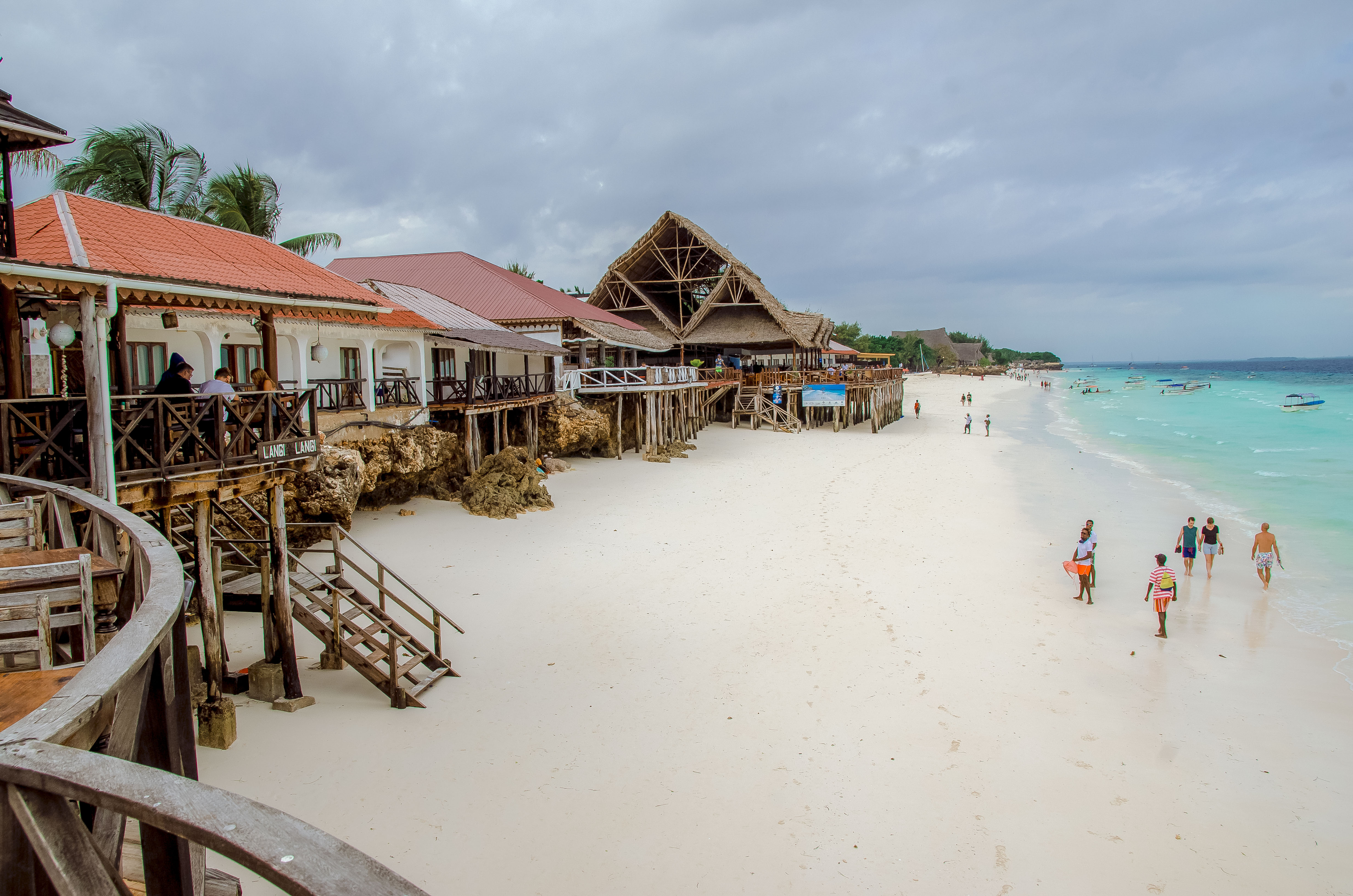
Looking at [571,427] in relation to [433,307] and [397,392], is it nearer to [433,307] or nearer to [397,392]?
[433,307]

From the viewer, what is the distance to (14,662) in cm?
324

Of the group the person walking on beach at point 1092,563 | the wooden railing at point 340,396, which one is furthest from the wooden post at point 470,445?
the person walking on beach at point 1092,563

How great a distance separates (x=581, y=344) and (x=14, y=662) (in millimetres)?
24642

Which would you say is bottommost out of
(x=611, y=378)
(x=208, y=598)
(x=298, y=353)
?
(x=208, y=598)

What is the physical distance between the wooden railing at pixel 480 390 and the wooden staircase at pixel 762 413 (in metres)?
16.1

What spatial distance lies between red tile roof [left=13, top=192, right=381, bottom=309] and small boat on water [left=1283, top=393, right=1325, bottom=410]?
7494 cm

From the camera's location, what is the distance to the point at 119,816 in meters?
1.90

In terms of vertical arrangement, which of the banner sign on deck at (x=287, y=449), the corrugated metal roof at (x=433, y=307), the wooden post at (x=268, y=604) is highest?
the corrugated metal roof at (x=433, y=307)

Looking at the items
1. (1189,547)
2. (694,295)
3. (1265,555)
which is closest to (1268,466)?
(1265,555)

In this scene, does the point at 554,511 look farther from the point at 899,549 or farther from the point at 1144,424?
the point at 1144,424

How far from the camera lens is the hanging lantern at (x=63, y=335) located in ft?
24.0

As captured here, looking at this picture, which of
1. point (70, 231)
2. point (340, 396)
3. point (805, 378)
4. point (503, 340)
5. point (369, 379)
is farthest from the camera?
point (805, 378)

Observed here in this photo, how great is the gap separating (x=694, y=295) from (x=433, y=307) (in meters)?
19.1

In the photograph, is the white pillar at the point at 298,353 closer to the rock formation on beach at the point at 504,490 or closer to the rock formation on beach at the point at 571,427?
the rock formation on beach at the point at 504,490
